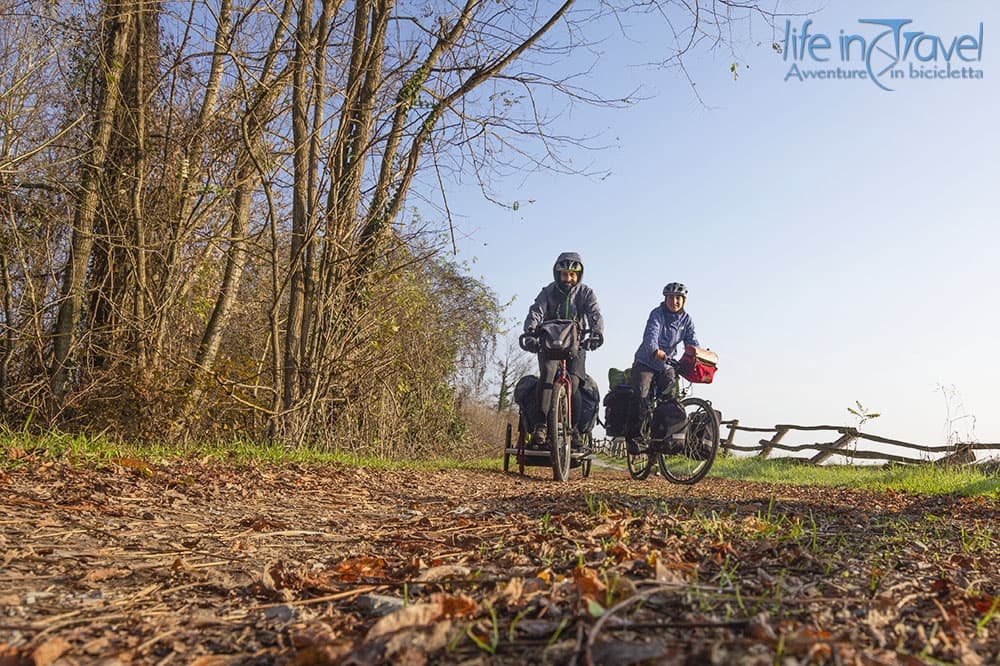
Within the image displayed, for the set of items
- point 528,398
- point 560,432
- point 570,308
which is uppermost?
point 570,308

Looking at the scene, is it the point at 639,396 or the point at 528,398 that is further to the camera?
the point at 639,396

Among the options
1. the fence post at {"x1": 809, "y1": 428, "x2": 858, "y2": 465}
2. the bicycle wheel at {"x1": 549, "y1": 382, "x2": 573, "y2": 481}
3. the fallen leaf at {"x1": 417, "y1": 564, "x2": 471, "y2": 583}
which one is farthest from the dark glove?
the fence post at {"x1": 809, "y1": 428, "x2": 858, "y2": 465}

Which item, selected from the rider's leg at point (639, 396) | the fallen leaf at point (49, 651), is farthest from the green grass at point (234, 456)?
the fallen leaf at point (49, 651)

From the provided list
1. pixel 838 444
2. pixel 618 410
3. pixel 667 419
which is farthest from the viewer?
pixel 838 444

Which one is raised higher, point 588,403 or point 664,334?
point 664,334

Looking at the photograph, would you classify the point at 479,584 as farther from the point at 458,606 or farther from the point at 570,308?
the point at 570,308

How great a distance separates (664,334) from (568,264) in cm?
161

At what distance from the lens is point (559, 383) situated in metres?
8.32

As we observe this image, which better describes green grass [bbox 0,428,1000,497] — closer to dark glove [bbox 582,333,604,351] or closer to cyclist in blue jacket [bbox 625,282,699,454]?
dark glove [bbox 582,333,604,351]

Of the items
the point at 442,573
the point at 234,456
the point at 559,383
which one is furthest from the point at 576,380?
the point at 442,573

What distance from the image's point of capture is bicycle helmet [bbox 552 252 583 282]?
28.7 feet

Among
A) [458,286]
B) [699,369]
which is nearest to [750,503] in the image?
[699,369]

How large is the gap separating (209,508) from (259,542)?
3.63ft

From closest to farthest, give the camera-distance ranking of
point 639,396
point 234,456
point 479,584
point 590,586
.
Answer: point 590,586 < point 479,584 < point 234,456 < point 639,396
